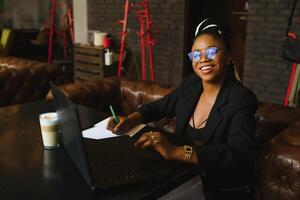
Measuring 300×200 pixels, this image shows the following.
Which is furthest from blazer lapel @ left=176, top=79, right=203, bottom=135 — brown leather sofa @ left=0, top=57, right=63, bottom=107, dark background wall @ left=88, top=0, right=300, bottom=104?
dark background wall @ left=88, top=0, right=300, bottom=104

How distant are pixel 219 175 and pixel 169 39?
3.48 meters

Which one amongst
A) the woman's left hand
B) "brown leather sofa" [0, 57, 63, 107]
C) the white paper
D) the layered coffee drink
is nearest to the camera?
the woman's left hand

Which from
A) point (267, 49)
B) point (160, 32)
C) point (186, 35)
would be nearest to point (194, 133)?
point (267, 49)

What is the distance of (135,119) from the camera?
62.8 inches

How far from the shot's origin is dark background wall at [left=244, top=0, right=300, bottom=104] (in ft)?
11.6

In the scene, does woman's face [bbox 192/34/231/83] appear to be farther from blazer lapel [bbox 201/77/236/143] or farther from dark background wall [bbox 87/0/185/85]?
dark background wall [bbox 87/0/185/85]

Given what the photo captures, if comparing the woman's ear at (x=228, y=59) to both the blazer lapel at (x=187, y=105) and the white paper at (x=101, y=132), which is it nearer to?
the blazer lapel at (x=187, y=105)

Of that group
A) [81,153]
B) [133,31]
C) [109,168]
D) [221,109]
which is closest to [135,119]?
[221,109]

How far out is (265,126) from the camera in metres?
1.91

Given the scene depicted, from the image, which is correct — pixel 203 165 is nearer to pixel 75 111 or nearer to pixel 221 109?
pixel 221 109

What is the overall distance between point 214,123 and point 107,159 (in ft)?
1.73

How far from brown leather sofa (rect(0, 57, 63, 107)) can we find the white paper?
76.2 inches

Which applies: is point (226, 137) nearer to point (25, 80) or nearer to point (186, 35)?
point (25, 80)

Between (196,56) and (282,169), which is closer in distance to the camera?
(282,169)
